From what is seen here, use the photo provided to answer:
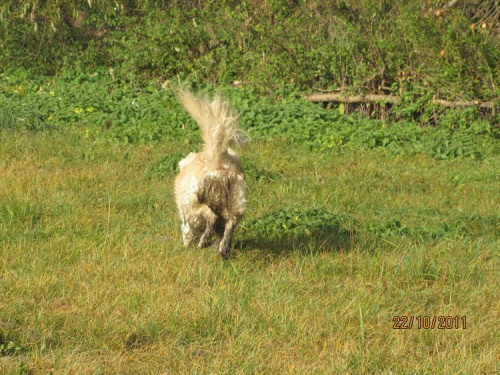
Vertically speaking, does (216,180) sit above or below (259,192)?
above

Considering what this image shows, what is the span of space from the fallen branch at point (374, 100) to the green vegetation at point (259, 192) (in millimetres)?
130

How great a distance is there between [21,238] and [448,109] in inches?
290

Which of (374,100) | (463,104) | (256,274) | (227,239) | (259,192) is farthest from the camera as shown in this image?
(374,100)

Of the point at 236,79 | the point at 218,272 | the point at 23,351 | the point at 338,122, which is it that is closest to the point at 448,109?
the point at 338,122

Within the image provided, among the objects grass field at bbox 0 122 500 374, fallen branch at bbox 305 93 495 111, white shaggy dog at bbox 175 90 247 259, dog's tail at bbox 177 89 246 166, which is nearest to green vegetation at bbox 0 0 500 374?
grass field at bbox 0 122 500 374

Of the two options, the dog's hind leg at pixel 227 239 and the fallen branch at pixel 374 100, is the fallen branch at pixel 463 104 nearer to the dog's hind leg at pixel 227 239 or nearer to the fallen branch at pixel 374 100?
the fallen branch at pixel 374 100

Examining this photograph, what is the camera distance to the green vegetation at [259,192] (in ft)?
16.4

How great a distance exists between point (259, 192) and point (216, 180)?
8.49 ft

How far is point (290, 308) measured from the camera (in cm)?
541

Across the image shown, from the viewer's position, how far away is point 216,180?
621 centimetres
